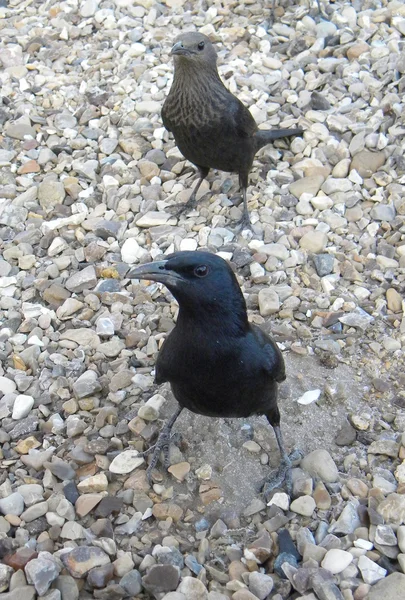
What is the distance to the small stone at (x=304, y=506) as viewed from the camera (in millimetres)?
3693

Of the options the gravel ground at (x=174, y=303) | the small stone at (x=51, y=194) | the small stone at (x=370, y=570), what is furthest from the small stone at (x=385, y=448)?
the small stone at (x=51, y=194)

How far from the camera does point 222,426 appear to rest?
411 centimetres

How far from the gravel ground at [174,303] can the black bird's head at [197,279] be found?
3.39 ft

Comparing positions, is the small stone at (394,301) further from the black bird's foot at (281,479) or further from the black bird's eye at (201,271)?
the black bird's eye at (201,271)

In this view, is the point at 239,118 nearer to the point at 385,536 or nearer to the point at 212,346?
the point at 212,346

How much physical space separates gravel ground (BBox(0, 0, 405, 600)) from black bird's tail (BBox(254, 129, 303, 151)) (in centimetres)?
9

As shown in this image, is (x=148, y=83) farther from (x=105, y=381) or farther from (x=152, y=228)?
(x=105, y=381)

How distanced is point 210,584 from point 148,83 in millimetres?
4486

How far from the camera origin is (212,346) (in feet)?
10.8

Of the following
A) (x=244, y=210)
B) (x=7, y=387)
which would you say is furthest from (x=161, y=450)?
(x=244, y=210)

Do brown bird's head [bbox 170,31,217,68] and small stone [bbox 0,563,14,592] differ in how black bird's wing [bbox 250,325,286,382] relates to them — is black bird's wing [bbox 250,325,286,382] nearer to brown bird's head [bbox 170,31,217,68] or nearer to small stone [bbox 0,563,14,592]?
small stone [bbox 0,563,14,592]

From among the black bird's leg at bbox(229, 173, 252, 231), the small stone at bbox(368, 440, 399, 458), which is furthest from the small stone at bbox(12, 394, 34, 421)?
the black bird's leg at bbox(229, 173, 252, 231)

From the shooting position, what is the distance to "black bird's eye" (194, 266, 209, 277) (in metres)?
3.17

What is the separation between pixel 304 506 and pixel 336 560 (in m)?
0.34
